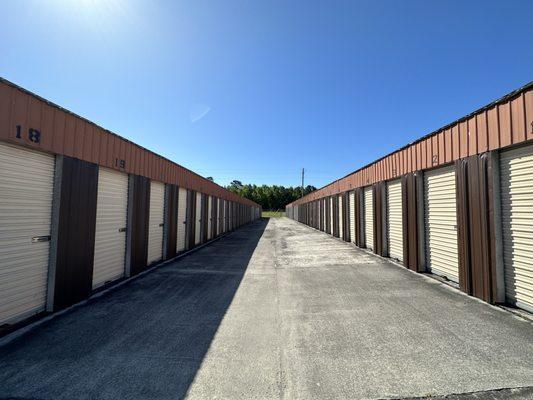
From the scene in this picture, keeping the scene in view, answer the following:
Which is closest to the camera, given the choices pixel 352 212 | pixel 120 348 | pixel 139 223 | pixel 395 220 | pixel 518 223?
pixel 120 348

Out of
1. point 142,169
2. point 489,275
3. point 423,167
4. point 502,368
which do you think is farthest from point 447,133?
point 142,169

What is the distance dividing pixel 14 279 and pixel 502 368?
6.89 m

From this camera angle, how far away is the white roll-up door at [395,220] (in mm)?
9608

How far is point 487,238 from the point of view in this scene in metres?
5.50

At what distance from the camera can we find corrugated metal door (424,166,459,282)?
6.86 metres

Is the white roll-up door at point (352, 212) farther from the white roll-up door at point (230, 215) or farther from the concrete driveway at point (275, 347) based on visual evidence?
the white roll-up door at point (230, 215)

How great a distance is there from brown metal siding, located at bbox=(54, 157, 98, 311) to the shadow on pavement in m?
0.44

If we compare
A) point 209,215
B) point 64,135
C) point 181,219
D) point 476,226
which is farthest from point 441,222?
point 209,215

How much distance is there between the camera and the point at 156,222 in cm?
955

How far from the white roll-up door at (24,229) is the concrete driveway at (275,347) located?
0.61 meters

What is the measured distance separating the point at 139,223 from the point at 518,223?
8.94 metres

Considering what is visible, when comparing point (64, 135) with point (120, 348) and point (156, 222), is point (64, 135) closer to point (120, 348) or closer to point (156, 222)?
point (120, 348)

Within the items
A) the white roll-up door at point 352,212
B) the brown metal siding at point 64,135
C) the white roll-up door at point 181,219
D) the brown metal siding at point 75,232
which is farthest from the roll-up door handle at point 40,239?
the white roll-up door at point 352,212

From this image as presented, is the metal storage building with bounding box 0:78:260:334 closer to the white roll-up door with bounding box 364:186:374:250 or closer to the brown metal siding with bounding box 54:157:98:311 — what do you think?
the brown metal siding with bounding box 54:157:98:311
